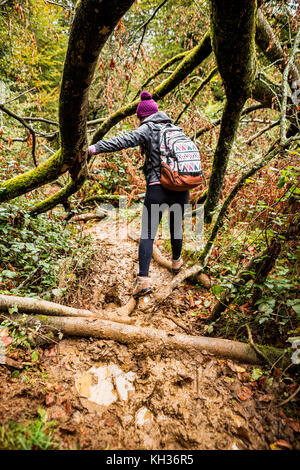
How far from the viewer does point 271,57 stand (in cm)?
389

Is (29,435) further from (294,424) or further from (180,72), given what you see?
(180,72)

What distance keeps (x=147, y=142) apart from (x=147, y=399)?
256 cm

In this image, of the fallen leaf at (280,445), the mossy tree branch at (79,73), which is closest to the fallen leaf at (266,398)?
the fallen leaf at (280,445)

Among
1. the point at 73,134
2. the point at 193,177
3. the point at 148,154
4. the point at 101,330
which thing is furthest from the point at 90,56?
the point at 101,330

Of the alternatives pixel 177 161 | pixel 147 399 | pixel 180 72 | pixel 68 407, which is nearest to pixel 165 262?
pixel 177 161

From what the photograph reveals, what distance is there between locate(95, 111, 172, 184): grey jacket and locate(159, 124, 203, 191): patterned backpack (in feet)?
0.26

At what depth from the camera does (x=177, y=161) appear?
2.52m

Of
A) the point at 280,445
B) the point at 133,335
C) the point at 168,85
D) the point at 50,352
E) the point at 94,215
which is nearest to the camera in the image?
the point at 280,445

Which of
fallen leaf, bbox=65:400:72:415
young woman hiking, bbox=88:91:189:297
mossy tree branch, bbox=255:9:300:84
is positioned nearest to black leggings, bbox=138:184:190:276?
young woman hiking, bbox=88:91:189:297

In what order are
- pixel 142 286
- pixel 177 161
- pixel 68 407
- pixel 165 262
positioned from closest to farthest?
pixel 68 407 < pixel 177 161 < pixel 142 286 < pixel 165 262

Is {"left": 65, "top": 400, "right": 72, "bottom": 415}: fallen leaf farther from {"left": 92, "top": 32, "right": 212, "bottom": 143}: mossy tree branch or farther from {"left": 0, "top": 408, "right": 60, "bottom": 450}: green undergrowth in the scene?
{"left": 92, "top": 32, "right": 212, "bottom": 143}: mossy tree branch

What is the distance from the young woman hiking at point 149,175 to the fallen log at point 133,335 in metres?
0.70

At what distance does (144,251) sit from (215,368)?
1471mm

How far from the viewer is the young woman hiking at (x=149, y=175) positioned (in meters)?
2.46
